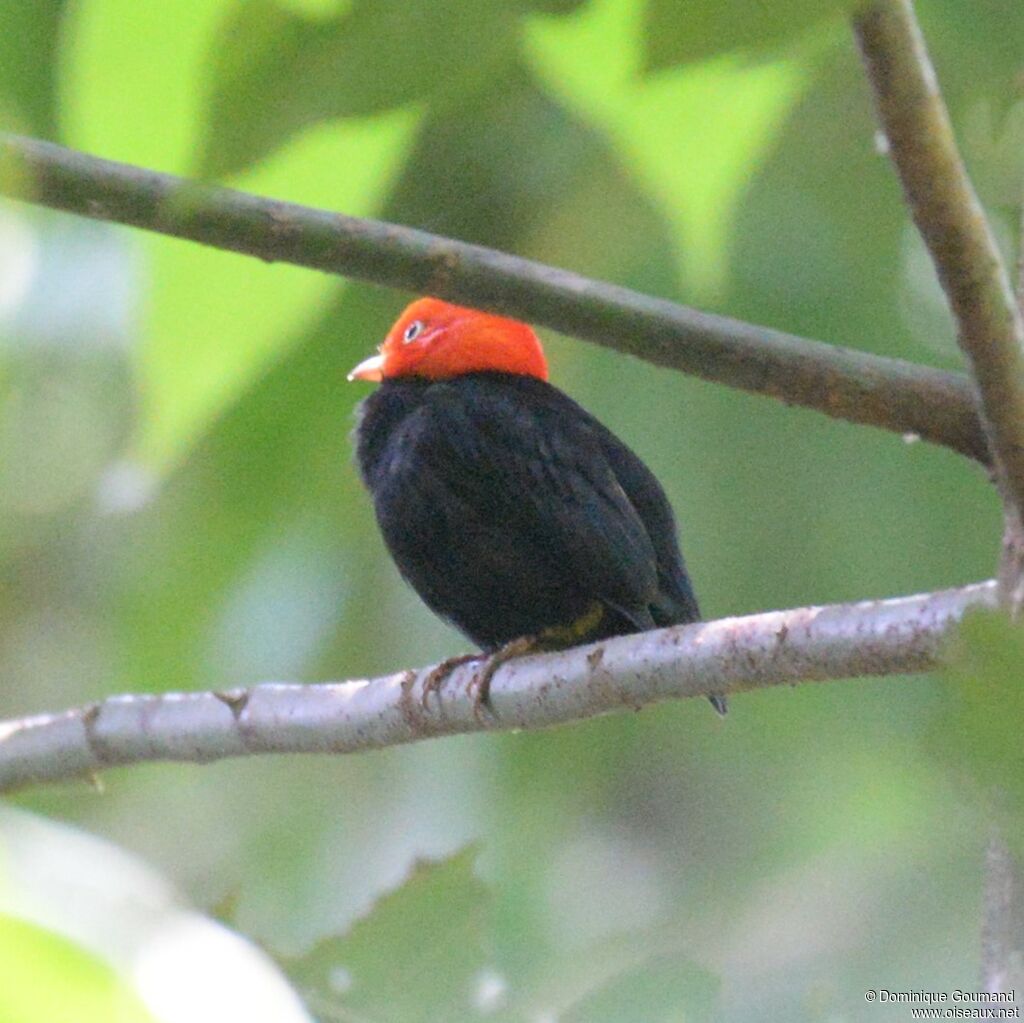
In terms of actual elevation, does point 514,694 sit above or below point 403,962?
above

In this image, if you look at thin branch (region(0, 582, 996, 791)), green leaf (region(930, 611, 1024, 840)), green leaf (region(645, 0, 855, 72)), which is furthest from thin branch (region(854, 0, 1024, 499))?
green leaf (region(930, 611, 1024, 840))

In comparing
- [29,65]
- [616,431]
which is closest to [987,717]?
[29,65]

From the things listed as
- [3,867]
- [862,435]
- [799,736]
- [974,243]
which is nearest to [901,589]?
[862,435]

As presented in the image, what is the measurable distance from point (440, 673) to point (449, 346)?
1400 mm

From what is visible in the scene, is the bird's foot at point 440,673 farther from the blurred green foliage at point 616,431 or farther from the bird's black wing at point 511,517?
the blurred green foliage at point 616,431

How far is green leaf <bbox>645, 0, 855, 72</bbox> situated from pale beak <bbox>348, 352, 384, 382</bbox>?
134 inches

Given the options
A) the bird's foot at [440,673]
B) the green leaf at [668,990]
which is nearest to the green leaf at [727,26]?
the green leaf at [668,990]

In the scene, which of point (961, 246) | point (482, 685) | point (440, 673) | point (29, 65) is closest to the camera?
point (29, 65)

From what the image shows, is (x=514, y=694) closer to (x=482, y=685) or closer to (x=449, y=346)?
(x=482, y=685)

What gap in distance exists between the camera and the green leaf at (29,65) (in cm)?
82

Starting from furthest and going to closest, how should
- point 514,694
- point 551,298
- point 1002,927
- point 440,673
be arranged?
1. point 440,673
2. point 514,694
3. point 551,298
4. point 1002,927

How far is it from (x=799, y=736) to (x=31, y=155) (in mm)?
3505

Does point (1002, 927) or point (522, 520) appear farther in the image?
point (522, 520)

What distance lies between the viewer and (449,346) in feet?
14.2
